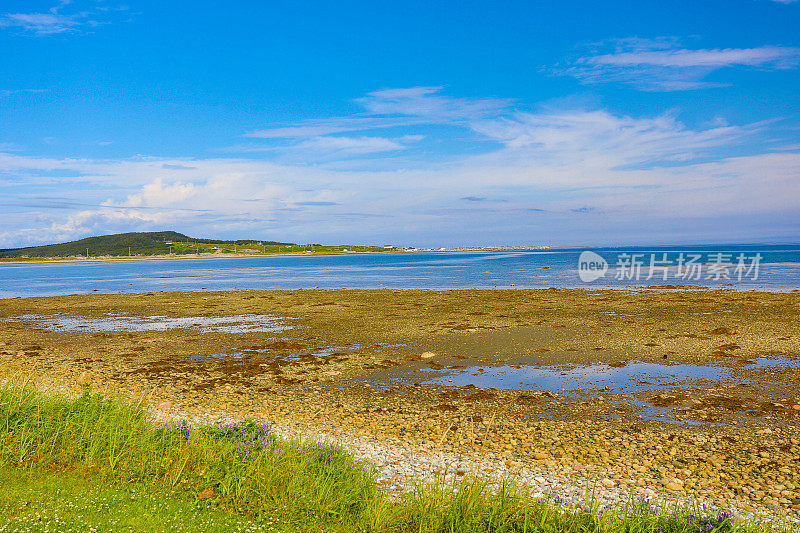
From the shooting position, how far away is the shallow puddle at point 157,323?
87.4ft

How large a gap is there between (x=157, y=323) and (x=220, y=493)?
967 inches

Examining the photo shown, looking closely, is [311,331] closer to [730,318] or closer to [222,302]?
[222,302]

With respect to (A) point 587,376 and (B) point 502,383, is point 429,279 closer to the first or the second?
(A) point 587,376

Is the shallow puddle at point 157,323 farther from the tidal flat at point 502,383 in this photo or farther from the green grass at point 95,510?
the green grass at point 95,510

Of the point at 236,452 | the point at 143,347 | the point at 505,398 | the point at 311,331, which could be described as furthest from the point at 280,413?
the point at 311,331

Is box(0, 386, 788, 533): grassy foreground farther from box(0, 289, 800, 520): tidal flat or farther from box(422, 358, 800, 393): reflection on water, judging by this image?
box(422, 358, 800, 393): reflection on water

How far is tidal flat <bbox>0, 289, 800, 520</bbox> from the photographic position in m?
8.92

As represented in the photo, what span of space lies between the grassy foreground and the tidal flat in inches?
35.5

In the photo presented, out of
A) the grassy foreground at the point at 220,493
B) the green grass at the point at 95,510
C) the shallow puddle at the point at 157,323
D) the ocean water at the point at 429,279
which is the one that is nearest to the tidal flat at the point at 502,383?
the shallow puddle at the point at 157,323

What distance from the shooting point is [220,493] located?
705cm

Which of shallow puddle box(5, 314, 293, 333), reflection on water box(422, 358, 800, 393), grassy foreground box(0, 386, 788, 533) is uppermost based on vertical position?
grassy foreground box(0, 386, 788, 533)

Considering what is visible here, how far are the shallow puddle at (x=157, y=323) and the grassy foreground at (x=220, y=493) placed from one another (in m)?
17.8

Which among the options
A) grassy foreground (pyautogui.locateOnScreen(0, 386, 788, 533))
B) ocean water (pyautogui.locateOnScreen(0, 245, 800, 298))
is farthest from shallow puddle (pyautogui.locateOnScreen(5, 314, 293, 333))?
ocean water (pyautogui.locateOnScreen(0, 245, 800, 298))

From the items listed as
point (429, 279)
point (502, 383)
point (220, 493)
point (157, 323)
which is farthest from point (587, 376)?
point (429, 279)
